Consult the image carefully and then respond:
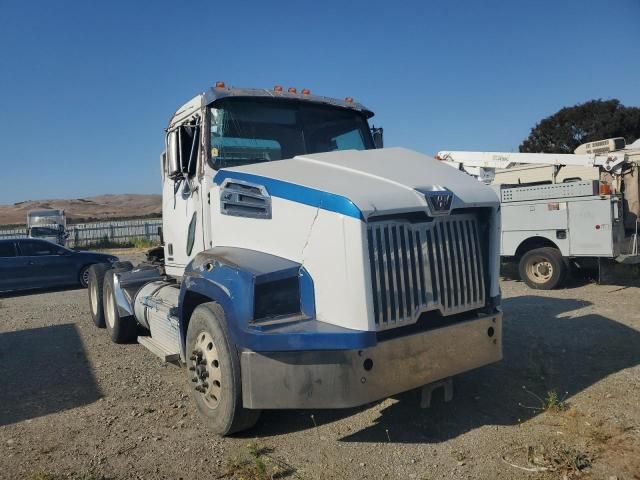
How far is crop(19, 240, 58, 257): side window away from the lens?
13.2 metres

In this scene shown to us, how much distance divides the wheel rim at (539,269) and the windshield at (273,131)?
6.61 m

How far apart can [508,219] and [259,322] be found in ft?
29.3

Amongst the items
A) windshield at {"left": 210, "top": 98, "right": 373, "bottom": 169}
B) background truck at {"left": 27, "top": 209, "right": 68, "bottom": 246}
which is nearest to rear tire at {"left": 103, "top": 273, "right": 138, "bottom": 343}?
windshield at {"left": 210, "top": 98, "right": 373, "bottom": 169}

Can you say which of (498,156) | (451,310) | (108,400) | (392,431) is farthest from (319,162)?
(498,156)

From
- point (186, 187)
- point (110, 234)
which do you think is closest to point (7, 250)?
point (186, 187)

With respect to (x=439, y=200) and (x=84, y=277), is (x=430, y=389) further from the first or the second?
(x=84, y=277)

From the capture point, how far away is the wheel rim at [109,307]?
721 cm

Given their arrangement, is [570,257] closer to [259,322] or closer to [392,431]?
[392,431]

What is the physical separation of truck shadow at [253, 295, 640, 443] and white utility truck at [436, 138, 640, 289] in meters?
2.61

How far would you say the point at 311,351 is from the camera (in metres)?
3.37

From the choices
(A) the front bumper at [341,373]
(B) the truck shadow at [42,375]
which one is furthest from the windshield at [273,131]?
(B) the truck shadow at [42,375]

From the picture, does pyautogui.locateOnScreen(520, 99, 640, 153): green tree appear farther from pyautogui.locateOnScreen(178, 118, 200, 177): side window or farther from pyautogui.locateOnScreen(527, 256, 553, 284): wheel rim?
pyautogui.locateOnScreen(178, 118, 200, 177): side window

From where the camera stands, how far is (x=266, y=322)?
11.3 feet

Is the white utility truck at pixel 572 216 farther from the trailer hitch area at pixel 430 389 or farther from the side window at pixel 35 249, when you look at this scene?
the side window at pixel 35 249
